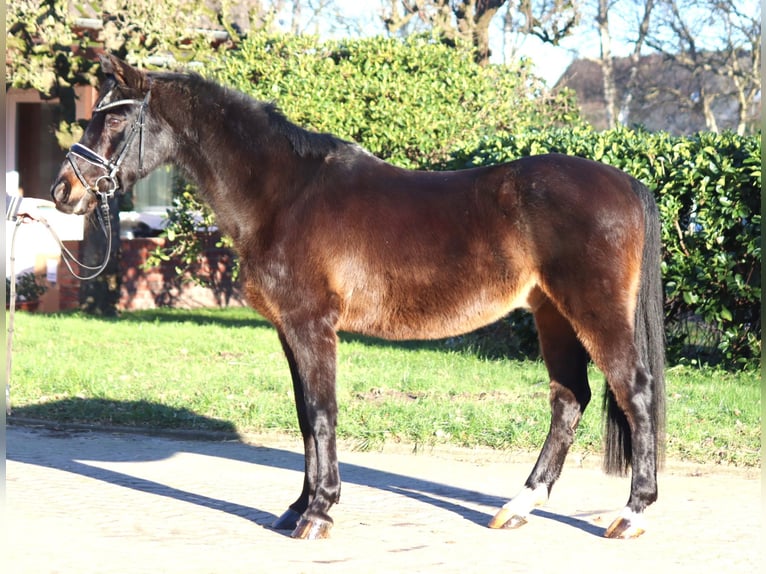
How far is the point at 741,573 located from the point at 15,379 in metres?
7.42

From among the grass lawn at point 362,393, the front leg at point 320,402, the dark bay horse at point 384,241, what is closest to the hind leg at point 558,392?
the dark bay horse at point 384,241

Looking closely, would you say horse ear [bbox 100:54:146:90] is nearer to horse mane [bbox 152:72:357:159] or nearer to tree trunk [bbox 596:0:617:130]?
horse mane [bbox 152:72:357:159]

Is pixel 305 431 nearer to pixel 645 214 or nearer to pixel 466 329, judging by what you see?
pixel 466 329

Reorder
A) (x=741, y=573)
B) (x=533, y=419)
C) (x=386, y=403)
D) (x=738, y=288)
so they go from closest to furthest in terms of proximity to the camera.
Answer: (x=741, y=573) → (x=533, y=419) → (x=386, y=403) → (x=738, y=288)

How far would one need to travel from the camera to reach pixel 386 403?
864cm

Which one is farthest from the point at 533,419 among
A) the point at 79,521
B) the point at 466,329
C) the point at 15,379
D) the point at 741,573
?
the point at 15,379

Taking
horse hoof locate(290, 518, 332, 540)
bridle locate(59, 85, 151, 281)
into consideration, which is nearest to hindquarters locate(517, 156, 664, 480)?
horse hoof locate(290, 518, 332, 540)

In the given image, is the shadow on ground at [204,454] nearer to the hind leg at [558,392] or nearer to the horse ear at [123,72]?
A: the hind leg at [558,392]

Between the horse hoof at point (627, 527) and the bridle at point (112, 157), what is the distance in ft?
11.1

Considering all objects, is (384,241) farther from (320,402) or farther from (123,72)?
(123,72)

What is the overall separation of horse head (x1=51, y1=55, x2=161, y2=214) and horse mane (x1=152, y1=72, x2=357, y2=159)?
0.24 metres

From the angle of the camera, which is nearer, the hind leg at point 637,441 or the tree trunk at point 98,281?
the hind leg at point 637,441

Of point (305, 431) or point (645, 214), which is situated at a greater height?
point (645, 214)

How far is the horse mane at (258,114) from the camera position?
5777 mm
